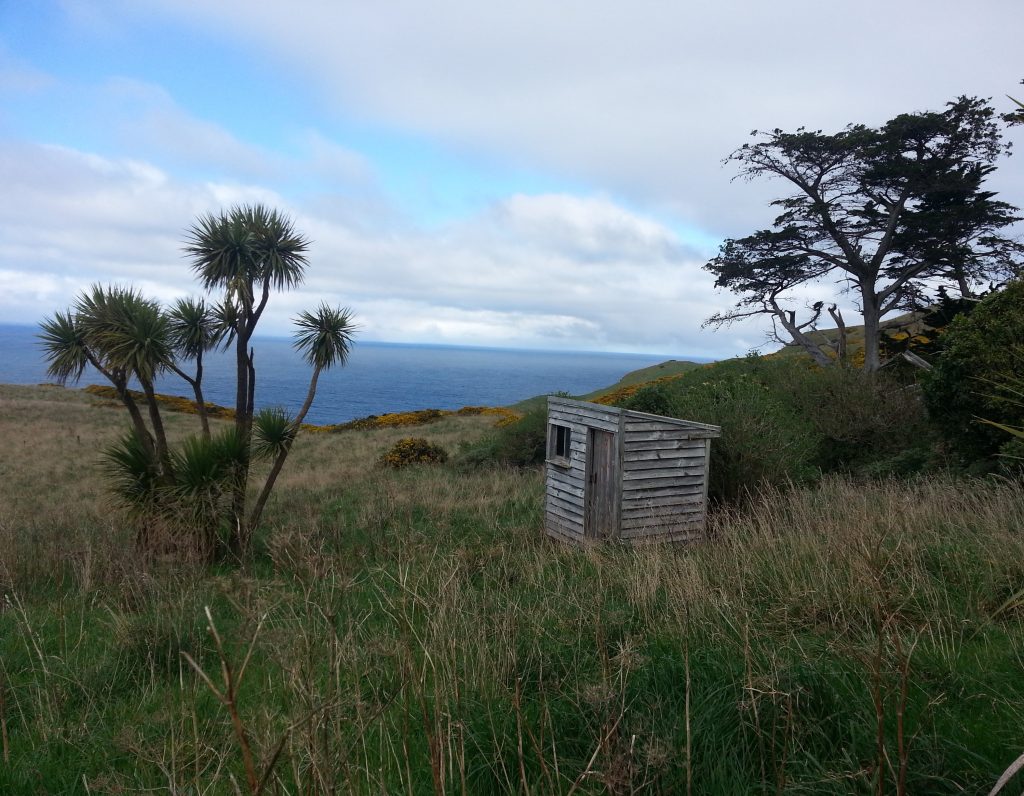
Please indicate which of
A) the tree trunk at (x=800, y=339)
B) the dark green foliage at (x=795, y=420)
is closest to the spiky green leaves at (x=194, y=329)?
the dark green foliage at (x=795, y=420)

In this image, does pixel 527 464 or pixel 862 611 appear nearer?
pixel 862 611

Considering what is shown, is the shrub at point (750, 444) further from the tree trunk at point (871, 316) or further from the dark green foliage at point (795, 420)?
the tree trunk at point (871, 316)

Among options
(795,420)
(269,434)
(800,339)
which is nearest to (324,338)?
(269,434)

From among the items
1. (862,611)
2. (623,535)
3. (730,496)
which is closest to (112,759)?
(862,611)

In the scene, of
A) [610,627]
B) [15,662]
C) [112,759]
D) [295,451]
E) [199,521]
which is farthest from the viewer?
[295,451]

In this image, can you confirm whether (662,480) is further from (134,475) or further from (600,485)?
(134,475)

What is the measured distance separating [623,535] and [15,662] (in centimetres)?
799

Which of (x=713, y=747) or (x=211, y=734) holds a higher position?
(x=713, y=747)

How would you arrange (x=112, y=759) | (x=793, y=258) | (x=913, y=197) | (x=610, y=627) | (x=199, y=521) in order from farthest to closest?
(x=793, y=258)
(x=913, y=197)
(x=199, y=521)
(x=610, y=627)
(x=112, y=759)

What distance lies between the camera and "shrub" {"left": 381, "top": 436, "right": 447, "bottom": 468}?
2278 centimetres

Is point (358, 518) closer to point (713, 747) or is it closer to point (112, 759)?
point (112, 759)

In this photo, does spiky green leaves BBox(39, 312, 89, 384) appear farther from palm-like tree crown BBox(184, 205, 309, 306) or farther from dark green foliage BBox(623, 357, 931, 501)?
dark green foliage BBox(623, 357, 931, 501)

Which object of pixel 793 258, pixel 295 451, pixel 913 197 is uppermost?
pixel 913 197

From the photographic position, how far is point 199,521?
34.2 ft
